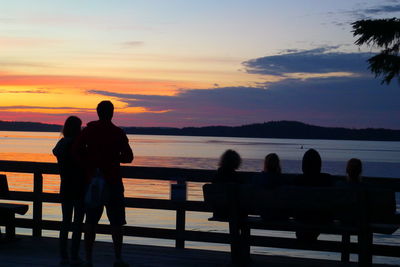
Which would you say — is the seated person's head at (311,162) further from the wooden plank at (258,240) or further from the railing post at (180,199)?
the railing post at (180,199)

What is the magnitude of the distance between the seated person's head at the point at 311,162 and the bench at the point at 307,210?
438mm

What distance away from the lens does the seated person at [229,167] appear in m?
6.93

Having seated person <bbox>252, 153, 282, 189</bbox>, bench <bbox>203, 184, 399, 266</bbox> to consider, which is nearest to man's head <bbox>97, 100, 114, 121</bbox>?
bench <bbox>203, 184, 399, 266</bbox>

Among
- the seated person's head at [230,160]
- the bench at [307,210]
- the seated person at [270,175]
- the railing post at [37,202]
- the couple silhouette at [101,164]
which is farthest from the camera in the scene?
the railing post at [37,202]

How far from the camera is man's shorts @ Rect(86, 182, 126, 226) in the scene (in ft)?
21.2

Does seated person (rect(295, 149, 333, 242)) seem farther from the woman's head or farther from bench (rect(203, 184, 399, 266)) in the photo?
the woman's head

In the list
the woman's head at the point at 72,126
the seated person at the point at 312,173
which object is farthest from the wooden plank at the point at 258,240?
the woman's head at the point at 72,126

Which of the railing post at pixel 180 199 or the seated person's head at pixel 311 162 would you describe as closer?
the seated person's head at pixel 311 162

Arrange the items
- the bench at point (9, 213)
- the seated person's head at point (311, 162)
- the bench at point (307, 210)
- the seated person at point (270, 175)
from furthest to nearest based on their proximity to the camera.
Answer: the bench at point (9, 213), the seated person's head at point (311, 162), the seated person at point (270, 175), the bench at point (307, 210)

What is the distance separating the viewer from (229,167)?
6969 millimetres

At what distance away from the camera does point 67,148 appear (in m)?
6.75

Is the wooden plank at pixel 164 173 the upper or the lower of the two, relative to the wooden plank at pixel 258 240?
upper

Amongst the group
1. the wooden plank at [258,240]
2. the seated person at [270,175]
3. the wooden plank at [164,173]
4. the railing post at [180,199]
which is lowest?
the wooden plank at [258,240]

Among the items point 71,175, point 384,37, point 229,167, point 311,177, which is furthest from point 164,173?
point 384,37
